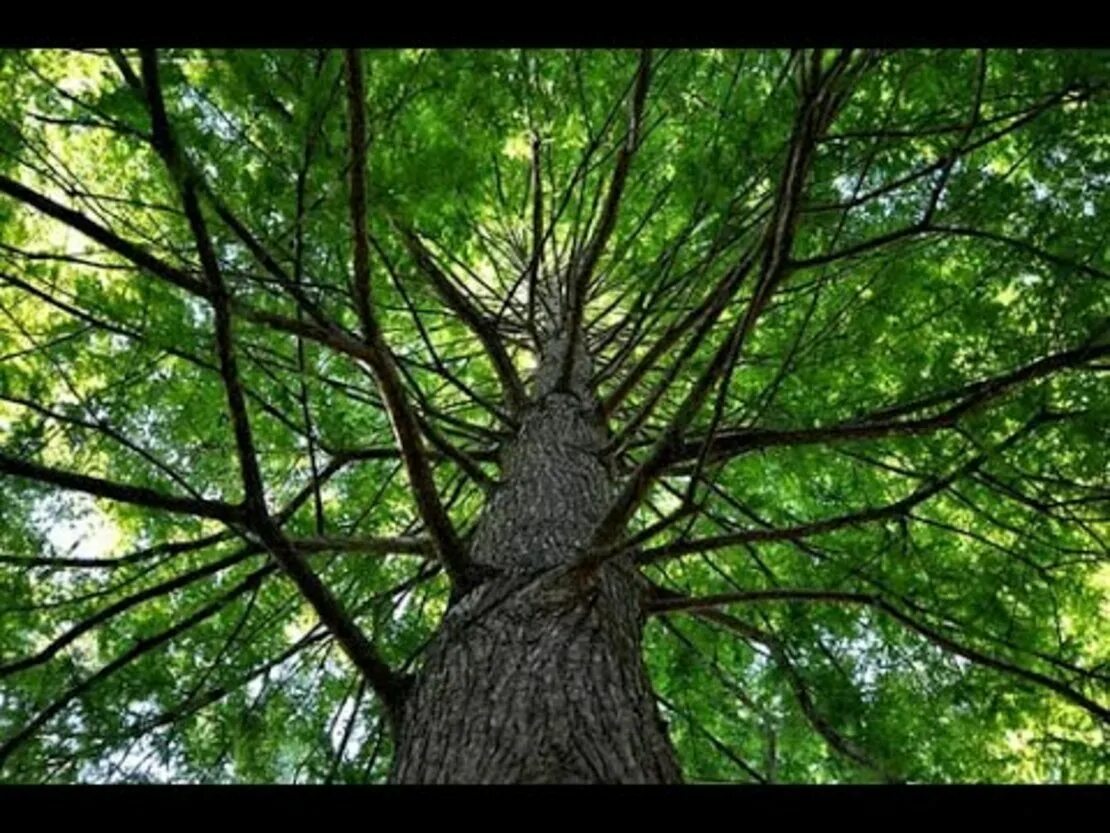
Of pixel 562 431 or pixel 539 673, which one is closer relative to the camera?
pixel 539 673

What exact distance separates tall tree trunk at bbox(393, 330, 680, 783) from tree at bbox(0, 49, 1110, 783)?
12mm

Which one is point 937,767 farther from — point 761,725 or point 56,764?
point 56,764

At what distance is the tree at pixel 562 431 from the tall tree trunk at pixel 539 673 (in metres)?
0.01

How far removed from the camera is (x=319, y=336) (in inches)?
95.5

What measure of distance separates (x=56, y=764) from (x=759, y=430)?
2366 mm

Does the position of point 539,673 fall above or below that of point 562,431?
below

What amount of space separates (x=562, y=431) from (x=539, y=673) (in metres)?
1.72

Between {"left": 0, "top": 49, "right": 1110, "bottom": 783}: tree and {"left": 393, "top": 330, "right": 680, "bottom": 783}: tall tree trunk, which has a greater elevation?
{"left": 0, "top": 49, "right": 1110, "bottom": 783}: tree

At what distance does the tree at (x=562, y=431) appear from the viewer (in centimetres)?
214

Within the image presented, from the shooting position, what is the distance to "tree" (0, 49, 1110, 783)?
214 centimetres

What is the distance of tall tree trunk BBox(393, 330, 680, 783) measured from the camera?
1863 millimetres

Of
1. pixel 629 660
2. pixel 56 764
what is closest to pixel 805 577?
pixel 629 660

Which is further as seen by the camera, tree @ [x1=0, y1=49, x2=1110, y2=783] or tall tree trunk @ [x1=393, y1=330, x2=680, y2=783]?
tree @ [x1=0, y1=49, x2=1110, y2=783]

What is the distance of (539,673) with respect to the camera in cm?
212
